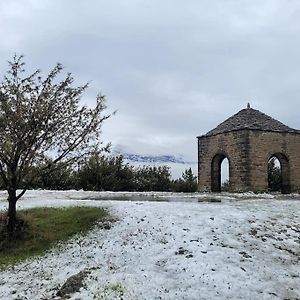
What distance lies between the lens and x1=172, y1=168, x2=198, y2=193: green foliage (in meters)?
27.1

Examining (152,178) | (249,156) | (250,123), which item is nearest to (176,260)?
(249,156)

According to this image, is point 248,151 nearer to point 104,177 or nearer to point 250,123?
point 250,123

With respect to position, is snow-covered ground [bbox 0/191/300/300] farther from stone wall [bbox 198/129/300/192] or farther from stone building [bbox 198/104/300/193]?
stone building [bbox 198/104/300/193]

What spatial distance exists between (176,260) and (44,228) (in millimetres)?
3650

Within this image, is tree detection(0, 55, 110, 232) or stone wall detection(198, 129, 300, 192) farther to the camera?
stone wall detection(198, 129, 300, 192)

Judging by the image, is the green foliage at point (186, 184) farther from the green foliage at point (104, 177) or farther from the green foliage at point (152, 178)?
the green foliage at point (104, 177)

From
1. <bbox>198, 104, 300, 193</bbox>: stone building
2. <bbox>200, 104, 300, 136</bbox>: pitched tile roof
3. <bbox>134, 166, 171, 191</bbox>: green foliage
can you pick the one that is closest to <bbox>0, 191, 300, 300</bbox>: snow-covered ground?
<bbox>198, 104, 300, 193</bbox>: stone building

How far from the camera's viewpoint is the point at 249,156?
21.6 m

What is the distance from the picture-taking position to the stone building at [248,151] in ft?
71.3

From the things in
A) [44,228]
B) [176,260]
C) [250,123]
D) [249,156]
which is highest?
[250,123]

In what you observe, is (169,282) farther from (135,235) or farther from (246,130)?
(246,130)

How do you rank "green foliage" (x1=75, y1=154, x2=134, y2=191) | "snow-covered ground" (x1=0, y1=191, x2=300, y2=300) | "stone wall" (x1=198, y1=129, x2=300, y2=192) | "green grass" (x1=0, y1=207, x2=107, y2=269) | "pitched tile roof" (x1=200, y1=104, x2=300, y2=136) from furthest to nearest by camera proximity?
"green foliage" (x1=75, y1=154, x2=134, y2=191) < "pitched tile roof" (x1=200, y1=104, x2=300, y2=136) < "stone wall" (x1=198, y1=129, x2=300, y2=192) < "green grass" (x1=0, y1=207, x2=107, y2=269) < "snow-covered ground" (x1=0, y1=191, x2=300, y2=300)

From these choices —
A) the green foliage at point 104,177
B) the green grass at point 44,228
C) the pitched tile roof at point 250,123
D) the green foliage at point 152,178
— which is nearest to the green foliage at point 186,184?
the green foliage at point 152,178

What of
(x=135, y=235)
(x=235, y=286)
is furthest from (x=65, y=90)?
(x=235, y=286)
